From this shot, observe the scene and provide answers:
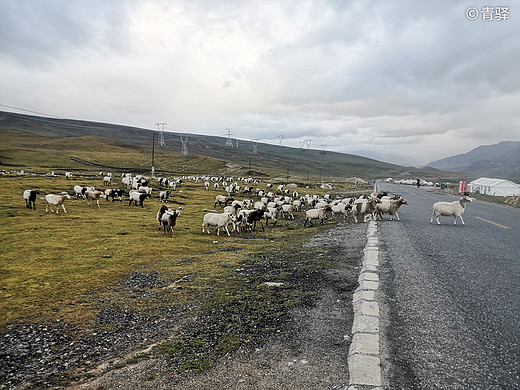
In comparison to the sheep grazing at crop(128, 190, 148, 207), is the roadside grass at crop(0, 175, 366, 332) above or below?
below

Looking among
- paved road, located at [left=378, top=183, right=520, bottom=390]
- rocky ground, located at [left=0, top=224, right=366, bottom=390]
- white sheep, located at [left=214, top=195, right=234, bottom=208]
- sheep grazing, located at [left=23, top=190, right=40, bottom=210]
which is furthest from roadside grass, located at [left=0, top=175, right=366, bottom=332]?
white sheep, located at [left=214, top=195, right=234, bottom=208]

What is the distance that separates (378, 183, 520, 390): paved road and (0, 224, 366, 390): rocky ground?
3.54ft

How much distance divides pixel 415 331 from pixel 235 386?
12.4 feet

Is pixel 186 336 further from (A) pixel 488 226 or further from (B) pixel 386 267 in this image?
(A) pixel 488 226

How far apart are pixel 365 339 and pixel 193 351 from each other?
3.45m

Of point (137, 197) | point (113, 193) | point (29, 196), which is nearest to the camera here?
point (29, 196)

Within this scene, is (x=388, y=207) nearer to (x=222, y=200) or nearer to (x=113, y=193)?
(x=222, y=200)

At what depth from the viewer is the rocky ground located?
509cm

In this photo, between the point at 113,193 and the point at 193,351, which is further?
the point at 113,193

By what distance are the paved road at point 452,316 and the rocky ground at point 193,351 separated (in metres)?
1.08

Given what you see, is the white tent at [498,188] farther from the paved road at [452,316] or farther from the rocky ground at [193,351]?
the rocky ground at [193,351]

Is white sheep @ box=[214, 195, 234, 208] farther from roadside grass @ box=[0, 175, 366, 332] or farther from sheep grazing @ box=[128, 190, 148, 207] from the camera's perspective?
roadside grass @ box=[0, 175, 366, 332]

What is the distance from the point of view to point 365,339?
572 centimetres

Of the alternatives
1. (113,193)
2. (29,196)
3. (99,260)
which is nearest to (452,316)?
(99,260)
